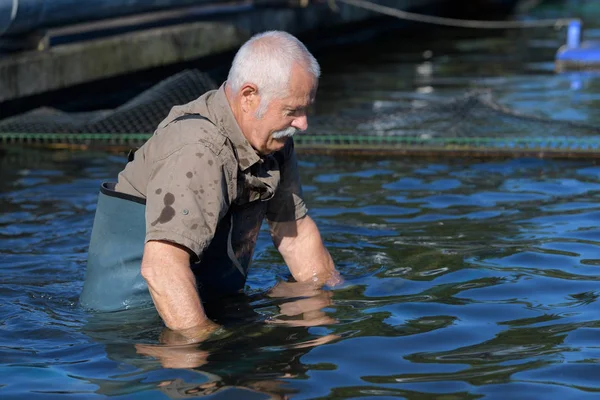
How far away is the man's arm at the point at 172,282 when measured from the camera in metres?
4.60

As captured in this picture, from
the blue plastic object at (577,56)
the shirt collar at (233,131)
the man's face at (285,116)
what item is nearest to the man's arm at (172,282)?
the shirt collar at (233,131)

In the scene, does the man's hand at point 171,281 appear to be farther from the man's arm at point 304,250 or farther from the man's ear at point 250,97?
the man's arm at point 304,250

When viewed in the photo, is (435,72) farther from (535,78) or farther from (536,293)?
(536,293)

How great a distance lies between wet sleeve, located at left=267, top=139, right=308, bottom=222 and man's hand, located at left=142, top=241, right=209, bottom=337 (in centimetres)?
99

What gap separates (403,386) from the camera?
429cm

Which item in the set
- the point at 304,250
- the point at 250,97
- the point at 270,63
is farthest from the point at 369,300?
the point at 270,63

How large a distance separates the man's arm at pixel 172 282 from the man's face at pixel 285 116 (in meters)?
0.66

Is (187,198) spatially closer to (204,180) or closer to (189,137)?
(204,180)

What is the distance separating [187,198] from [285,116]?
0.60 metres

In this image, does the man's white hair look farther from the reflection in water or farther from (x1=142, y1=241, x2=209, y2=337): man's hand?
the reflection in water

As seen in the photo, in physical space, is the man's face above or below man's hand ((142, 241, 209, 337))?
above

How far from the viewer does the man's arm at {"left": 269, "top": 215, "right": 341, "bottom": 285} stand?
18.9 feet

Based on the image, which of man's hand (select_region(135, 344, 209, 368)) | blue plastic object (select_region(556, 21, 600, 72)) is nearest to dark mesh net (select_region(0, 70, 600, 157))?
A: blue plastic object (select_region(556, 21, 600, 72))

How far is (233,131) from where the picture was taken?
4.86 metres
